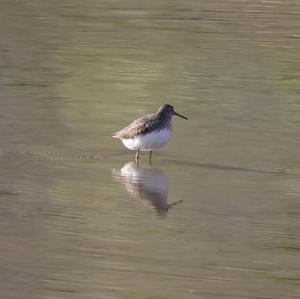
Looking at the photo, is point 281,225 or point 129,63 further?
point 129,63

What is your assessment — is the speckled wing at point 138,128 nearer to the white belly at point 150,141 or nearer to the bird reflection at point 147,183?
the white belly at point 150,141

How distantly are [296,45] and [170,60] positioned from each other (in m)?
2.42

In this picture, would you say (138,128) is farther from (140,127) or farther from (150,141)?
(150,141)

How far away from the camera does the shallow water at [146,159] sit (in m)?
9.77

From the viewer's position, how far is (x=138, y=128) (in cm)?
1369

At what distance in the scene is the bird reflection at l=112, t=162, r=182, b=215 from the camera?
1190cm

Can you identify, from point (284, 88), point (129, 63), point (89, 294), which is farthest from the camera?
point (129, 63)

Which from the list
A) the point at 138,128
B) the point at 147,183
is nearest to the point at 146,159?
the point at 138,128

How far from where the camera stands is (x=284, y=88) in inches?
683

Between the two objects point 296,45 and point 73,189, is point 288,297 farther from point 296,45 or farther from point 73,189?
point 296,45

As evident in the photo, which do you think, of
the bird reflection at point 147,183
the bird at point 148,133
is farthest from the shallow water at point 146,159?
the bird at point 148,133

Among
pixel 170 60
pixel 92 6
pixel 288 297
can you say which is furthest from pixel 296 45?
pixel 288 297

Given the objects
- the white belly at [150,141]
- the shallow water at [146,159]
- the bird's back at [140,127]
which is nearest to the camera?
the shallow water at [146,159]

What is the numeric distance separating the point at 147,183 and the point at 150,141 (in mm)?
886
